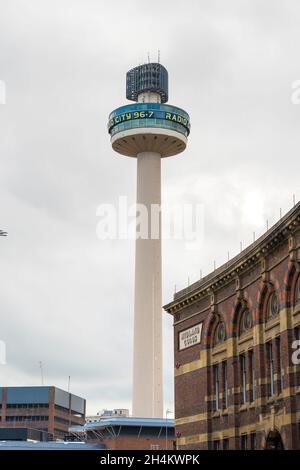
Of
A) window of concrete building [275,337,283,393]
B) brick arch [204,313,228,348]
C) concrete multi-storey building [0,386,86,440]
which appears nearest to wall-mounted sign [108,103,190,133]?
concrete multi-storey building [0,386,86,440]

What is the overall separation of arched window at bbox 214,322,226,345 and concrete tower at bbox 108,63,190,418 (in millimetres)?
61446

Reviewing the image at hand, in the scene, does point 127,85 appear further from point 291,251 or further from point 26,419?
point 291,251

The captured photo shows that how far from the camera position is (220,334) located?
5838cm

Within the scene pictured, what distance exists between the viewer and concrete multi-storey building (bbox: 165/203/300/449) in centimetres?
4566

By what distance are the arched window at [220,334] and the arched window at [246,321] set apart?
10.7 ft

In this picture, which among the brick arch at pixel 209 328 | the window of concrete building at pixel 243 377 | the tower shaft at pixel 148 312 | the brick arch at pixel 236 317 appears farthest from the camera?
the tower shaft at pixel 148 312

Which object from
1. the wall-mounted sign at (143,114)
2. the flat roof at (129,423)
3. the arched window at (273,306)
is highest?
the wall-mounted sign at (143,114)

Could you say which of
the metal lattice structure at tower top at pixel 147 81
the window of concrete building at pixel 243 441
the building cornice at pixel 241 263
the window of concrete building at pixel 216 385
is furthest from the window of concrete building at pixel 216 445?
the metal lattice structure at tower top at pixel 147 81

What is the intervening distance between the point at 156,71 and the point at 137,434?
62892 mm

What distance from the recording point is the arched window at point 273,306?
4844cm

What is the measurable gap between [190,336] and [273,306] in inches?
592

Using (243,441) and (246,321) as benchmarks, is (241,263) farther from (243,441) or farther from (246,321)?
(243,441)

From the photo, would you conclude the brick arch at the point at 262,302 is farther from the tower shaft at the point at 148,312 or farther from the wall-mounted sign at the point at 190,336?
the tower shaft at the point at 148,312

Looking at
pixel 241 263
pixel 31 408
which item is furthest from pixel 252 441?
pixel 31 408
